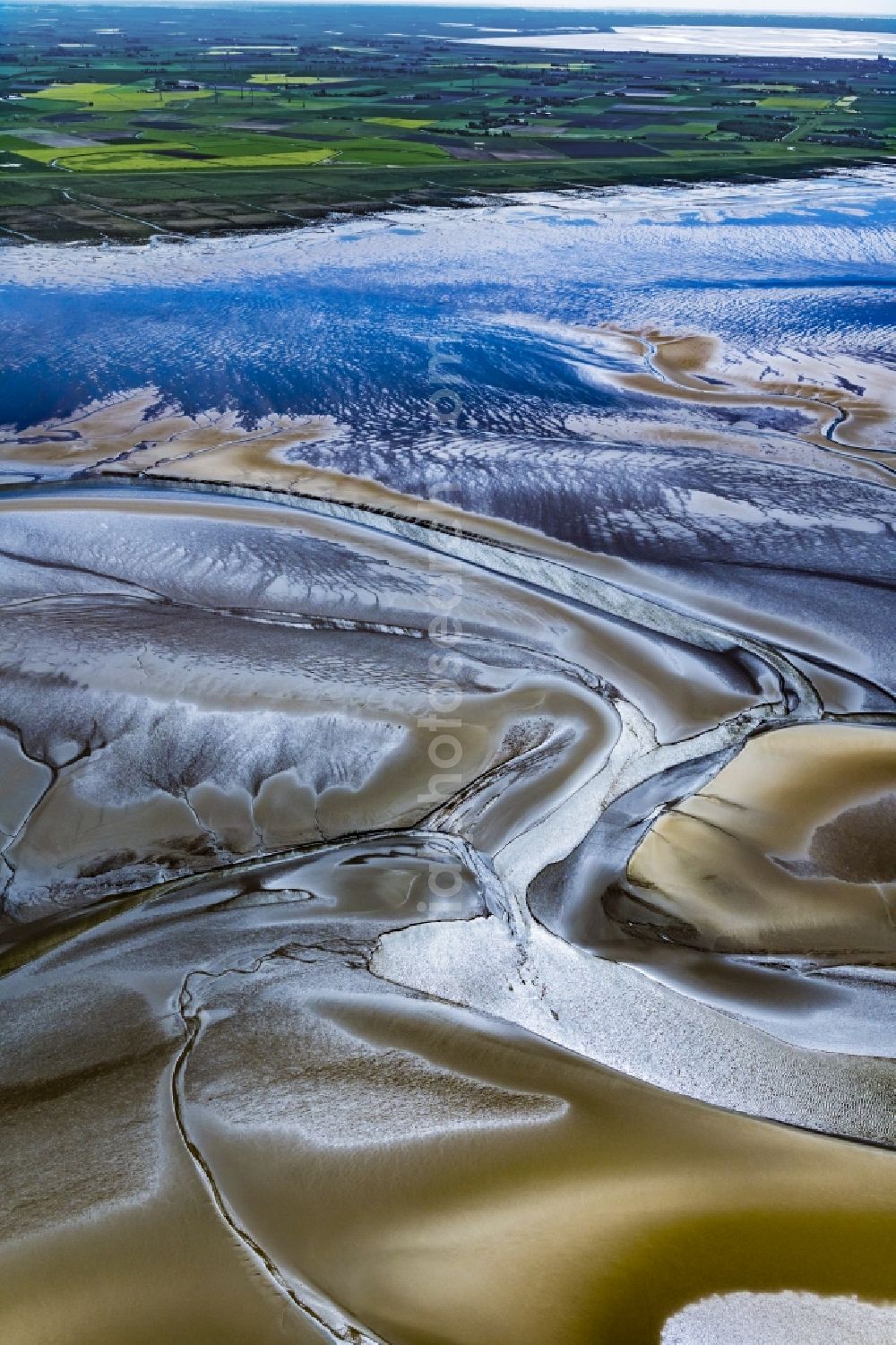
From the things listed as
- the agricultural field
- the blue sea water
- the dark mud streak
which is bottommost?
the dark mud streak

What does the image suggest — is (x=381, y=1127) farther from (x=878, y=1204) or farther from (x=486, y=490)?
(x=486, y=490)

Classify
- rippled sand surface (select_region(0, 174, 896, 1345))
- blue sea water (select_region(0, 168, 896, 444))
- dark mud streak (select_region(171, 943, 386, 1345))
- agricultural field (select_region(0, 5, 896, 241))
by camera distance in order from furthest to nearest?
agricultural field (select_region(0, 5, 896, 241)) → blue sea water (select_region(0, 168, 896, 444)) → rippled sand surface (select_region(0, 174, 896, 1345)) → dark mud streak (select_region(171, 943, 386, 1345))

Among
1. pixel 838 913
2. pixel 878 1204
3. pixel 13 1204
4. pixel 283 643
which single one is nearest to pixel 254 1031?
pixel 13 1204

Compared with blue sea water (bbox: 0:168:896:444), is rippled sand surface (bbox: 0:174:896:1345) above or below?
below

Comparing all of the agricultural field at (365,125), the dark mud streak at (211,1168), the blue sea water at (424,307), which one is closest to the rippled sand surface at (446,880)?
the dark mud streak at (211,1168)

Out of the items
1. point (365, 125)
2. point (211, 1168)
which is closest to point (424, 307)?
point (211, 1168)

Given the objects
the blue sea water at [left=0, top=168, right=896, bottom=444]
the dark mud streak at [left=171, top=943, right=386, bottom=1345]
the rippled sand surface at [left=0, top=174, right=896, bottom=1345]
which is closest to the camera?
the dark mud streak at [left=171, top=943, right=386, bottom=1345]

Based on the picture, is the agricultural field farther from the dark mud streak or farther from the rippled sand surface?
the dark mud streak

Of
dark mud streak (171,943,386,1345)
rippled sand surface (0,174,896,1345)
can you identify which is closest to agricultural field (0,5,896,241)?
rippled sand surface (0,174,896,1345)
